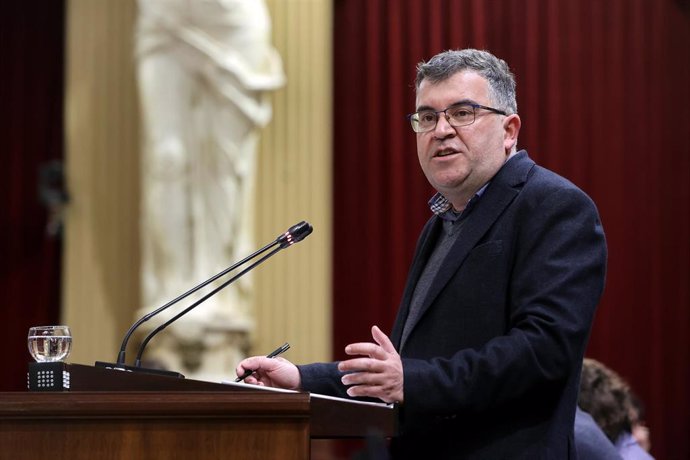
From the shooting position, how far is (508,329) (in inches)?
97.9

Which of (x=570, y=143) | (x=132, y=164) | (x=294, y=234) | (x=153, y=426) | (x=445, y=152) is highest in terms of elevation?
(x=570, y=143)

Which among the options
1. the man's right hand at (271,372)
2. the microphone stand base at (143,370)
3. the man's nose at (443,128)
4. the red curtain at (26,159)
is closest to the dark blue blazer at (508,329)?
the man's nose at (443,128)

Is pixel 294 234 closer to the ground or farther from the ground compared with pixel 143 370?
farther from the ground

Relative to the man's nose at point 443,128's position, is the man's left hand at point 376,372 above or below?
below

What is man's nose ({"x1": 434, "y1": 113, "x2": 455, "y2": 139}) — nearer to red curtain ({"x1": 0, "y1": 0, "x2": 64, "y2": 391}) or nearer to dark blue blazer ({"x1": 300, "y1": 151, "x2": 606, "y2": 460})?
dark blue blazer ({"x1": 300, "y1": 151, "x2": 606, "y2": 460})

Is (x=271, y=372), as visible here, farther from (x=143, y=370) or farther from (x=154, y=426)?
(x=154, y=426)

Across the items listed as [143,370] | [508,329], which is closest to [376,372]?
[508,329]

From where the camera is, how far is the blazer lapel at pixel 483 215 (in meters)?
2.54

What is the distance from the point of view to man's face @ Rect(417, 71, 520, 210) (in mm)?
2615

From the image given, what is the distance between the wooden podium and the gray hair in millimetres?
821

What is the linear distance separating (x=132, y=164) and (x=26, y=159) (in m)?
0.67

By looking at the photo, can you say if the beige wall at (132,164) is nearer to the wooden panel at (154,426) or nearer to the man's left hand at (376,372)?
the man's left hand at (376,372)

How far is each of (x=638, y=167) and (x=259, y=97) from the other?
86.5 inches

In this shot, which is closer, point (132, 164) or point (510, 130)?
point (510, 130)
